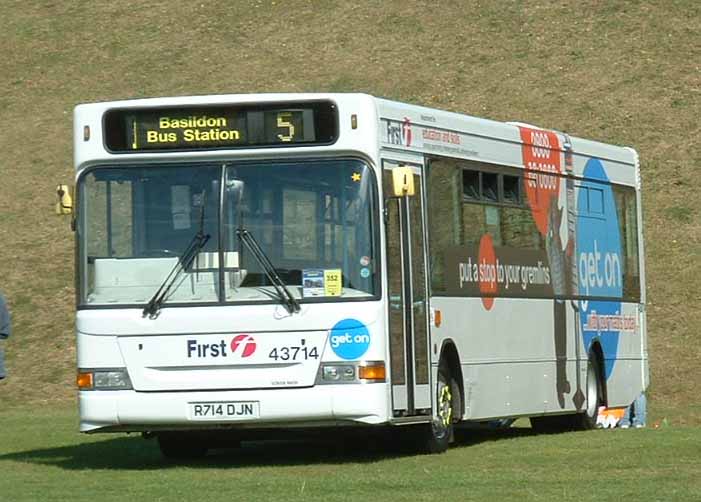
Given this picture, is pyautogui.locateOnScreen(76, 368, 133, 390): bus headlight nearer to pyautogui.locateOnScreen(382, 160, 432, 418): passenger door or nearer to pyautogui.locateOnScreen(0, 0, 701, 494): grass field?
pyautogui.locateOnScreen(382, 160, 432, 418): passenger door

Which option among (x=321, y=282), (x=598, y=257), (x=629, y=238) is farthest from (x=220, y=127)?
(x=629, y=238)

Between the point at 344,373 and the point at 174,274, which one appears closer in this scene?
the point at 344,373

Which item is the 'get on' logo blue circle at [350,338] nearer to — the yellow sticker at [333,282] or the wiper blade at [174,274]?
the yellow sticker at [333,282]

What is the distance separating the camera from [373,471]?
14195 millimetres

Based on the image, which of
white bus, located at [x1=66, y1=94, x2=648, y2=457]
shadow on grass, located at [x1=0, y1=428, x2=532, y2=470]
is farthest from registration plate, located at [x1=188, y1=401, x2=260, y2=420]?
shadow on grass, located at [x1=0, y1=428, x2=532, y2=470]

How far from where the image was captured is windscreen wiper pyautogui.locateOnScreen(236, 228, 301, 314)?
14.5 m

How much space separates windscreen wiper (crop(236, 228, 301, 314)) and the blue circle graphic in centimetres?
614

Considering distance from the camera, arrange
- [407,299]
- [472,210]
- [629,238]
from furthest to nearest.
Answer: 1. [629,238]
2. [472,210]
3. [407,299]

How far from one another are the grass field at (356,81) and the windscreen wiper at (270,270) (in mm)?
5545

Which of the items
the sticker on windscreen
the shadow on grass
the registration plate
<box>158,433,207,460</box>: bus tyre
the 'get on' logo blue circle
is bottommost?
the shadow on grass

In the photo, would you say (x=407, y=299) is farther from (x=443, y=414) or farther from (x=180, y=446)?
(x=180, y=446)

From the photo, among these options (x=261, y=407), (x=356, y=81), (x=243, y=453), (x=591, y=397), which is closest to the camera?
(x=261, y=407)

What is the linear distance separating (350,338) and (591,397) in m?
6.56

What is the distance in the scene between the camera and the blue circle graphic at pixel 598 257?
796 inches
